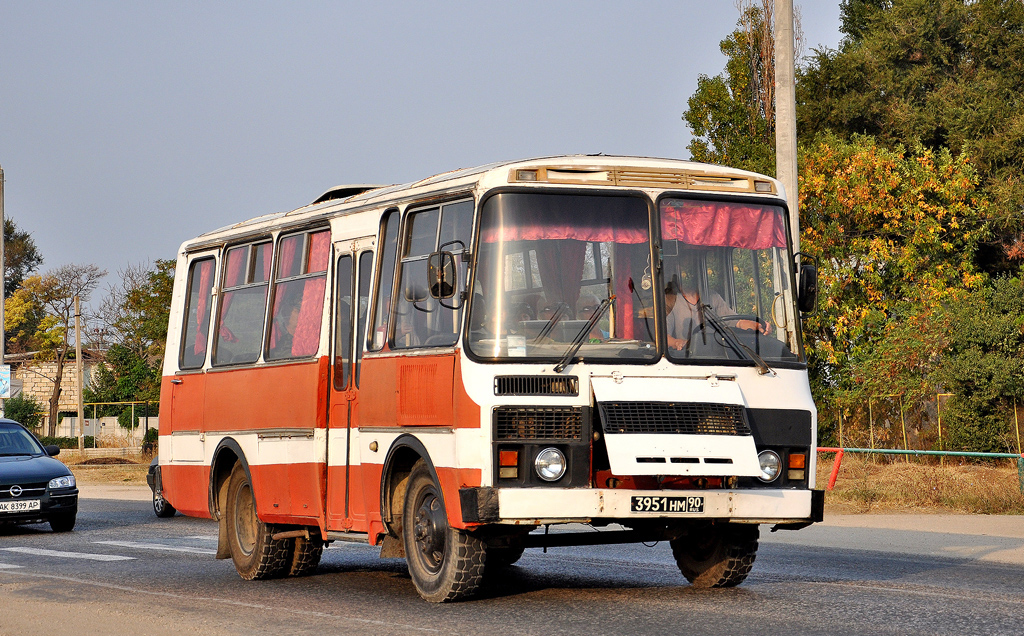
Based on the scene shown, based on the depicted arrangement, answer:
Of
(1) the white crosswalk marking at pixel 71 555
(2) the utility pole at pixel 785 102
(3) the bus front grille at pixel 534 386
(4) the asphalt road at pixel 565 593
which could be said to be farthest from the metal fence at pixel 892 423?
(3) the bus front grille at pixel 534 386

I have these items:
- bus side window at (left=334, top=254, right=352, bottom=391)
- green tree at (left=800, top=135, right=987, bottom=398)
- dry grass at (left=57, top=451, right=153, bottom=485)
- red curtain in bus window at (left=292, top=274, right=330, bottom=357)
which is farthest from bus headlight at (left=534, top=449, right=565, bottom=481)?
dry grass at (left=57, top=451, right=153, bottom=485)

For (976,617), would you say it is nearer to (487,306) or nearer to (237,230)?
(487,306)

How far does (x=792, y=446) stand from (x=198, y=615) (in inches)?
174

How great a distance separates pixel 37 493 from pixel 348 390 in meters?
9.98

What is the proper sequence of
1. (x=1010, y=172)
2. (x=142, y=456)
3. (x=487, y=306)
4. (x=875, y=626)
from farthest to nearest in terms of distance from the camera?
(x=142, y=456)
(x=1010, y=172)
(x=487, y=306)
(x=875, y=626)

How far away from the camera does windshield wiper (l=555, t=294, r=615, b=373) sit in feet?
33.0

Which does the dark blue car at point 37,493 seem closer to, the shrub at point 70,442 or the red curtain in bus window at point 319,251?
the red curtain in bus window at point 319,251

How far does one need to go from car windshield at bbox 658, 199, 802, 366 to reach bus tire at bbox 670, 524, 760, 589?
1.44m

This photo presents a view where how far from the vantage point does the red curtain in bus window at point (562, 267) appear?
33.7ft

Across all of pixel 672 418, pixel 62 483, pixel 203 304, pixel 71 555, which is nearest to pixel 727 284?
pixel 672 418

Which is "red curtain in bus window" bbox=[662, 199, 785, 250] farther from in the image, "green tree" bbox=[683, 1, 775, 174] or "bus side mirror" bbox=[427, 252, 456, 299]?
"green tree" bbox=[683, 1, 775, 174]

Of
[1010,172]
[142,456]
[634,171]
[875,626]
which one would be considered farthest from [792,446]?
[142,456]

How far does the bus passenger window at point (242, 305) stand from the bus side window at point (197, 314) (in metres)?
0.36

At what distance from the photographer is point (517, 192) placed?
10.4m
